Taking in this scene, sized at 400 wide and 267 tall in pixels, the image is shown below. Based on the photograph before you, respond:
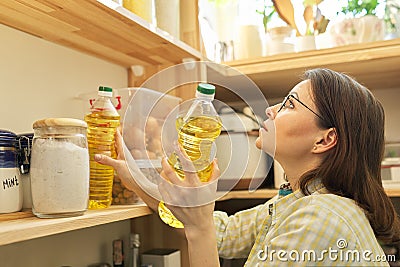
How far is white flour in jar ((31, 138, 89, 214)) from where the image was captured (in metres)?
0.81

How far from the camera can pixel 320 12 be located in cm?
167

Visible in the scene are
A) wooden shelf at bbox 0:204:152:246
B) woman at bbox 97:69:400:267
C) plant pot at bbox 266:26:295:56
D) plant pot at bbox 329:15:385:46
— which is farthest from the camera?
plant pot at bbox 266:26:295:56

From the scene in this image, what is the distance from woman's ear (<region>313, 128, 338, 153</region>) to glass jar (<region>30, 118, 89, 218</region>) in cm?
50

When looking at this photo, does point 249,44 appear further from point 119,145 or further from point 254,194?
point 119,145

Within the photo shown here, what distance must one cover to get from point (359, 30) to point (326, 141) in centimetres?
63

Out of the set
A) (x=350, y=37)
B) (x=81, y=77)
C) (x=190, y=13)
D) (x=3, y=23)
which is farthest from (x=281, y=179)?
(x=3, y=23)

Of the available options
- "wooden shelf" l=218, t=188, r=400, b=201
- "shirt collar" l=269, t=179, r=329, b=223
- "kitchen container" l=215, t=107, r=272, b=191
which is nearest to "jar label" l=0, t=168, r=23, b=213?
"kitchen container" l=215, t=107, r=272, b=191

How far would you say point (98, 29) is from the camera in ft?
3.64

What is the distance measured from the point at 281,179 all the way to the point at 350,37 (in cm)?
51

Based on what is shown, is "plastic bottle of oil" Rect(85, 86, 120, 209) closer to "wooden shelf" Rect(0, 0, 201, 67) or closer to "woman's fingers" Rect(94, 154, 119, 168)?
"woman's fingers" Rect(94, 154, 119, 168)

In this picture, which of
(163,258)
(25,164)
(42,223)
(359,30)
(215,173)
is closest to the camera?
(42,223)

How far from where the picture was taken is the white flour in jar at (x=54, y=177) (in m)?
0.81

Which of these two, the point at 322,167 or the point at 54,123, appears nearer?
the point at 54,123

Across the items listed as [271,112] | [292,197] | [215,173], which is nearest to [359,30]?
[271,112]
